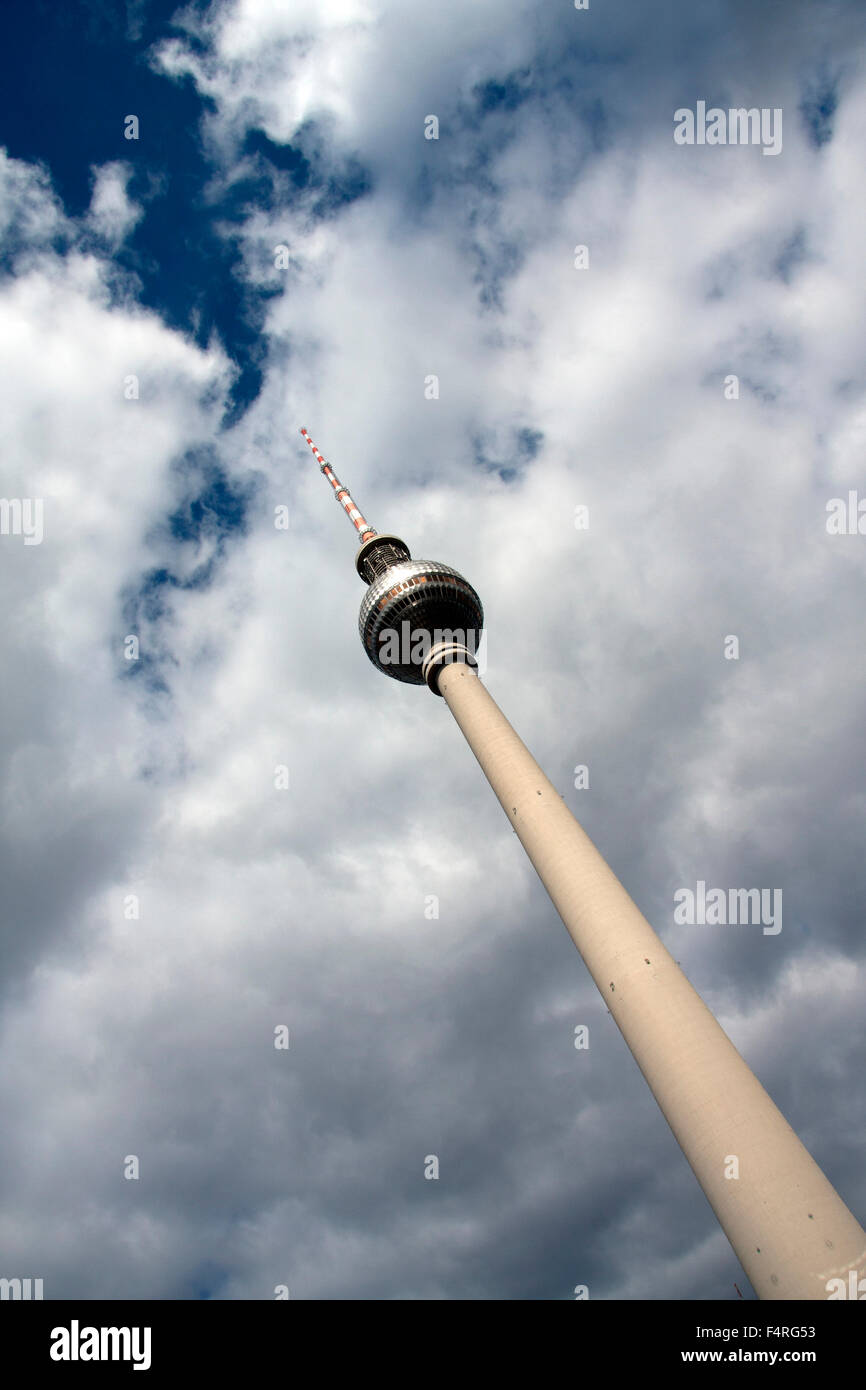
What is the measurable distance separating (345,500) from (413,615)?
1385 inches

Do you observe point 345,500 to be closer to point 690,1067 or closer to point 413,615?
point 413,615

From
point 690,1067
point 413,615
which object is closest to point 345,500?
point 413,615

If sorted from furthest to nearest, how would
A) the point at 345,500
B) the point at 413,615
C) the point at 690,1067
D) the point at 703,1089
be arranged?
the point at 345,500
the point at 413,615
the point at 690,1067
the point at 703,1089

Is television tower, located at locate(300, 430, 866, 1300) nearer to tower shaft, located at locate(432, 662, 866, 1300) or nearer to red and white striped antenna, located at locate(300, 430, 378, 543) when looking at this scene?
tower shaft, located at locate(432, 662, 866, 1300)

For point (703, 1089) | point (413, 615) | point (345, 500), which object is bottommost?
point (703, 1089)

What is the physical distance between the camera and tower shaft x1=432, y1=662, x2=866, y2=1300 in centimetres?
2777

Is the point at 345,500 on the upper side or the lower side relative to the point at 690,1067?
upper

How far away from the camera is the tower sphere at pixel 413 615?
79500 mm

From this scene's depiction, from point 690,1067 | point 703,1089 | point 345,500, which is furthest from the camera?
point 345,500

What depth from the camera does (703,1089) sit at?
109ft
